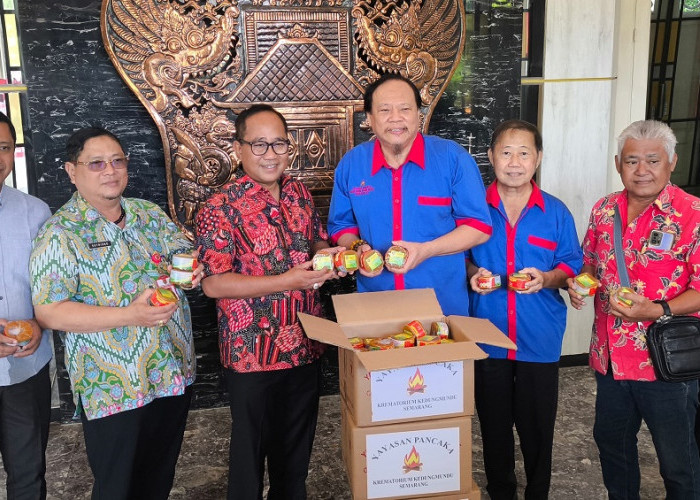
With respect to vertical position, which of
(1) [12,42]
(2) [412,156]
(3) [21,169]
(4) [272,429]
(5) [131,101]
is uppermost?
(1) [12,42]

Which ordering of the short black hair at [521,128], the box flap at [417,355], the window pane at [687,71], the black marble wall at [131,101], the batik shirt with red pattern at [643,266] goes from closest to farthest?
the box flap at [417,355] → the batik shirt with red pattern at [643,266] → the short black hair at [521,128] → the black marble wall at [131,101] → the window pane at [687,71]

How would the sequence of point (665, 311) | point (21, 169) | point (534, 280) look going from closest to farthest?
point (665, 311) < point (534, 280) < point (21, 169)

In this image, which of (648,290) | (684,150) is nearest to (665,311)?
(648,290)

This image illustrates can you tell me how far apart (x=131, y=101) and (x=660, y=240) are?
256 centimetres

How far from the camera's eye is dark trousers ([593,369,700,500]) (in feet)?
6.79

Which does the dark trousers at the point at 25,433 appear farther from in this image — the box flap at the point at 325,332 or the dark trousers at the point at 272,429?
the box flap at the point at 325,332

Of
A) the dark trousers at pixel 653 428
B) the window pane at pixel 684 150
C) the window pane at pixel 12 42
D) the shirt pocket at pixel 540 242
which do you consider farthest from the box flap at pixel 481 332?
the window pane at pixel 684 150

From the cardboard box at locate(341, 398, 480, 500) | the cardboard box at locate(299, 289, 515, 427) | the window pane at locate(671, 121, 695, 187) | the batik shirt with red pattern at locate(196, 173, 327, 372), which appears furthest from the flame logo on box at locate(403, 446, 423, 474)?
the window pane at locate(671, 121, 695, 187)

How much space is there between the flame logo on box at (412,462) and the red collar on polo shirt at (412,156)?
106cm

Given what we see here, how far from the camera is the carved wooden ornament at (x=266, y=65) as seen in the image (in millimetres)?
3150

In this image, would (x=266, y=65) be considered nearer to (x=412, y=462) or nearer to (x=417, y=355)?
(x=417, y=355)

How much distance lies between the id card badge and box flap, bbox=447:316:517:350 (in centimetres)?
59

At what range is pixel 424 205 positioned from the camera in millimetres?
2367

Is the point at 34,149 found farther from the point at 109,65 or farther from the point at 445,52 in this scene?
the point at 445,52
